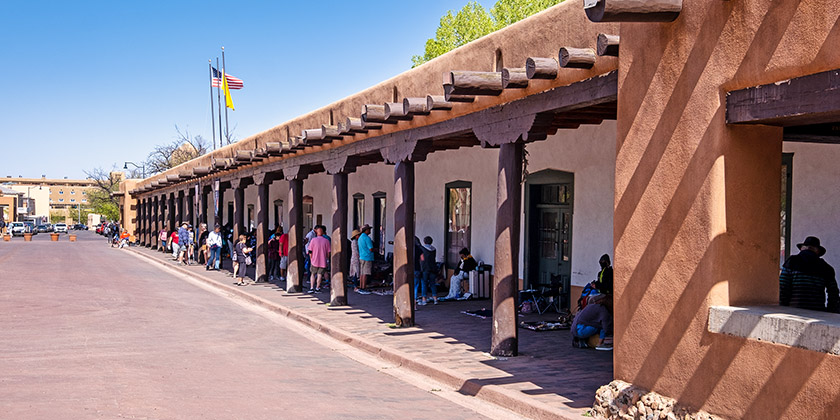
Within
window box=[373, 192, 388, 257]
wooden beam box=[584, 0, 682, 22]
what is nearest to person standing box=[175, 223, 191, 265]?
window box=[373, 192, 388, 257]

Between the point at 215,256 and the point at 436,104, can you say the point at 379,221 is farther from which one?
the point at 436,104

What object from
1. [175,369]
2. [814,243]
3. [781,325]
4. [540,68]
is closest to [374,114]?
[540,68]

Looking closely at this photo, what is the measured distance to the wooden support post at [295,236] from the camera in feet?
62.0

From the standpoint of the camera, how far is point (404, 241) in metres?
13.3

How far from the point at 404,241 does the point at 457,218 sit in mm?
5098

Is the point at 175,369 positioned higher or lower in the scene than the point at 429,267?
lower

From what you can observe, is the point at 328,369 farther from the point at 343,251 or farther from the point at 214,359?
the point at 343,251

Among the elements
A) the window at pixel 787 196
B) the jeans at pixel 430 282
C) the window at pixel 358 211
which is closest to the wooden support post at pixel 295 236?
the jeans at pixel 430 282

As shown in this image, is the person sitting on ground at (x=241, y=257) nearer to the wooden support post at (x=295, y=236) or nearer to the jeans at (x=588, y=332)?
the wooden support post at (x=295, y=236)

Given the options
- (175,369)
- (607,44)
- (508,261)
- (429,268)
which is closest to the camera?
(607,44)

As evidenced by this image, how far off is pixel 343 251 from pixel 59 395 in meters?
8.83

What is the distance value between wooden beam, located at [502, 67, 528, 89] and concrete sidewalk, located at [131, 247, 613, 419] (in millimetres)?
3320

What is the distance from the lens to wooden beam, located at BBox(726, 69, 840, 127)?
5.32 m

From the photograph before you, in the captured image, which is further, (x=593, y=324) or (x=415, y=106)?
(x=415, y=106)
